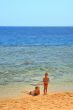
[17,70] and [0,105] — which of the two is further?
[17,70]

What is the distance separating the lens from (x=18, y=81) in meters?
20.9

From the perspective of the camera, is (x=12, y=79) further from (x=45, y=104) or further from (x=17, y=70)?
(x=45, y=104)

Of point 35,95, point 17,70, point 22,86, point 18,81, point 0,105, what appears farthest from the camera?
point 17,70

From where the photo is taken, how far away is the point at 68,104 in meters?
12.9

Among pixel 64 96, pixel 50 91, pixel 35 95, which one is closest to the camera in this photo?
pixel 64 96

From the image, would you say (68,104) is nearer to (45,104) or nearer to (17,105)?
(45,104)

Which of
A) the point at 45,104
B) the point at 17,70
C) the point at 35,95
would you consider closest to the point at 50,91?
the point at 35,95

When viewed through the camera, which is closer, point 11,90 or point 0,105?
point 0,105

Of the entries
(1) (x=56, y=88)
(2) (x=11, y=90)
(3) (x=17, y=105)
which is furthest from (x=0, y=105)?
(1) (x=56, y=88)

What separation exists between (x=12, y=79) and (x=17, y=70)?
4.33 metres

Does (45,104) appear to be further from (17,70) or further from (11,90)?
(17,70)

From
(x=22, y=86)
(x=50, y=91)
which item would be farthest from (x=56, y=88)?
(x=22, y=86)

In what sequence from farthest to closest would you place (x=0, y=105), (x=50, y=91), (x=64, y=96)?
(x=50, y=91), (x=64, y=96), (x=0, y=105)

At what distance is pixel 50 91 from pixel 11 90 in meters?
2.26
